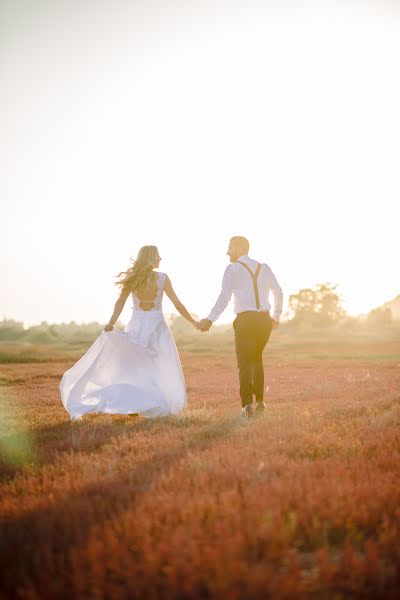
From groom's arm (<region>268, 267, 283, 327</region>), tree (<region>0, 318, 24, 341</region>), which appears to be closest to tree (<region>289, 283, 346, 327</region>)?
tree (<region>0, 318, 24, 341</region>)

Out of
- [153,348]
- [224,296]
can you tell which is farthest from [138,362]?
[224,296]

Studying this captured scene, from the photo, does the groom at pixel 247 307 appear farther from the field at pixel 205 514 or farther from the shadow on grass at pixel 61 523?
the shadow on grass at pixel 61 523

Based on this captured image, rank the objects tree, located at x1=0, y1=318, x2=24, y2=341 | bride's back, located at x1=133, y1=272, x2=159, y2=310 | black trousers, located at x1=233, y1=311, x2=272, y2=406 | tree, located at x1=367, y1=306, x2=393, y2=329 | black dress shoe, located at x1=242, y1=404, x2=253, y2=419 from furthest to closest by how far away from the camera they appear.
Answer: tree, located at x1=367, y1=306, x2=393, y2=329
tree, located at x1=0, y1=318, x2=24, y2=341
bride's back, located at x1=133, y1=272, x2=159, y2=310
black trousers, located at x1=233, y1=311, x2=272, y2=406
black dress shoe, located at x1=242, y1=404, x2=253, y2=419

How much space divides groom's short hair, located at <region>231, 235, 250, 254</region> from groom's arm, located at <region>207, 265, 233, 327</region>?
1.54 ft

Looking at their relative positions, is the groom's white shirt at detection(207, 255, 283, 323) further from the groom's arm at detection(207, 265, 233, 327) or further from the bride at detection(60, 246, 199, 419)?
the bride at detection(60, 246, 199, 419)

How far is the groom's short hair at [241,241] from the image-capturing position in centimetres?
911

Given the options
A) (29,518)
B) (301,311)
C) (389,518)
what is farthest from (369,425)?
(301,311)

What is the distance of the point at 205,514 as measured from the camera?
12.5 ft

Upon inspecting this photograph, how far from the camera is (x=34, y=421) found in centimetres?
940

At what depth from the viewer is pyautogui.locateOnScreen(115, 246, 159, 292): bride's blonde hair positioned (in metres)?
9.27

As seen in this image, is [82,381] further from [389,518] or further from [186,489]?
[389,518]

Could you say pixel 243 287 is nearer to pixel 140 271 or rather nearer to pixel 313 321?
pixel 140 271

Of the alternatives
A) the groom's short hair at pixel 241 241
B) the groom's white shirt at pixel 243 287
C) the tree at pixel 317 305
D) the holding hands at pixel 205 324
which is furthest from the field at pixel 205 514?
the tree at pixel 317 305

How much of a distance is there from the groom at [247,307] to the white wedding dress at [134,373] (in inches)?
50.5
